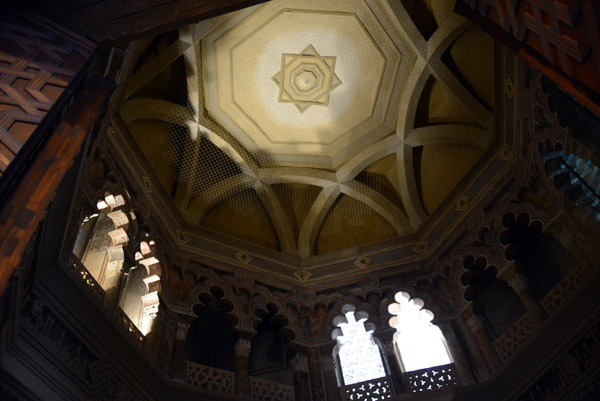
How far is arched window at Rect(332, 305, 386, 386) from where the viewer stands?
8312 millimetres

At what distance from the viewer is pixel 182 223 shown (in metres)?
8.77

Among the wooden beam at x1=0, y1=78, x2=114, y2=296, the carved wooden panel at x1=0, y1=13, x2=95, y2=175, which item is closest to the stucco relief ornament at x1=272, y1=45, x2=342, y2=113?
the carved wooden panel at x1=0, y1=13, x2=95, y2=175

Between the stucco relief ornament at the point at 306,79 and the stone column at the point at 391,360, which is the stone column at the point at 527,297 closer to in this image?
the stone column at the point at 391,360

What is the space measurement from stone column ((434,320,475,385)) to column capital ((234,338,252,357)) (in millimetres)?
3085

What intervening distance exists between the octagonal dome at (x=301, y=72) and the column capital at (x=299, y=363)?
3999 mm

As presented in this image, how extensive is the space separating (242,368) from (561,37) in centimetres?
647

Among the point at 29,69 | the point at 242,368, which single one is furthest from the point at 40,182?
the point at 242,368

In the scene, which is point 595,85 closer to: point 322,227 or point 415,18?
point 415,18

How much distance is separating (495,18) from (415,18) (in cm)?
588

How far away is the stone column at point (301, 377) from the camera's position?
25.1 feet

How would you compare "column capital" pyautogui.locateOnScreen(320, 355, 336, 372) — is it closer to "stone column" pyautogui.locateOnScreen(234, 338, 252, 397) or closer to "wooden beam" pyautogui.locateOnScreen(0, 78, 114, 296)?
"stone column" pyautogui.locateOnScreen(234, 338, 252, 397)

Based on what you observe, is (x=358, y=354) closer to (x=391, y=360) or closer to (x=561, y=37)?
(x=391, y=360)

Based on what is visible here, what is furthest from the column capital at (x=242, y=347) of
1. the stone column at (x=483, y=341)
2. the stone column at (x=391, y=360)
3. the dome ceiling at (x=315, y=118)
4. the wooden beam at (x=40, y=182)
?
the wooden beam at (x=40, y=182)

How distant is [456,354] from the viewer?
7.66 m
